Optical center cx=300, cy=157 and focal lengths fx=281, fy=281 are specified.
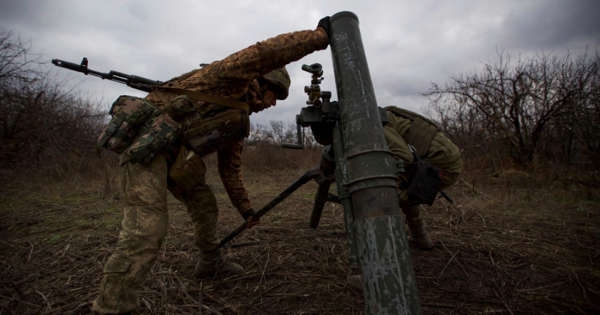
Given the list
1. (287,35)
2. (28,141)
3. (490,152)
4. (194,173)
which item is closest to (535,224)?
(287,35)

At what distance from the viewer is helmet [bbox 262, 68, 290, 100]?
256 cm

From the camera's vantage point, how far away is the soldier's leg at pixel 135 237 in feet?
4.96

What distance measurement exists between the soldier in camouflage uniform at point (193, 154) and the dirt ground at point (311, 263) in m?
0.50

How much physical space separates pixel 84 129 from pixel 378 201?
12139 millimetres

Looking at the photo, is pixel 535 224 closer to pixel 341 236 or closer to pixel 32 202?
pixel 341 236

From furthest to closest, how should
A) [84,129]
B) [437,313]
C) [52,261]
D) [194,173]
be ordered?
1. [84,129]
2. [52,261]
3. [194,173]
4. [437,313]

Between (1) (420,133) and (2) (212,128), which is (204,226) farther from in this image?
(1) (420,133)

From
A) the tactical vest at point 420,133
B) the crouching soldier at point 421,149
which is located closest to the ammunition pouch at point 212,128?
the crouching soldier at point 421,149

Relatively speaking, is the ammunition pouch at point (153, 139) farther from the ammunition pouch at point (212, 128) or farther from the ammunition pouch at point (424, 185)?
the ammunition pouch at point (424, 185)

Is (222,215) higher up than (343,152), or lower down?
lower down

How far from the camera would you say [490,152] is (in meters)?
8.71

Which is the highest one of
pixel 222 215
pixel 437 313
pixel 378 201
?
pixel 378 201

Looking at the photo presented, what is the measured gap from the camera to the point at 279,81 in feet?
8.56

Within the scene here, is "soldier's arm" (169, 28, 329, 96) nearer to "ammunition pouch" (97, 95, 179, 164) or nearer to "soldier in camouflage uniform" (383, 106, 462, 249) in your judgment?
"ammunition pouch" (97, 95, 179, 164)
